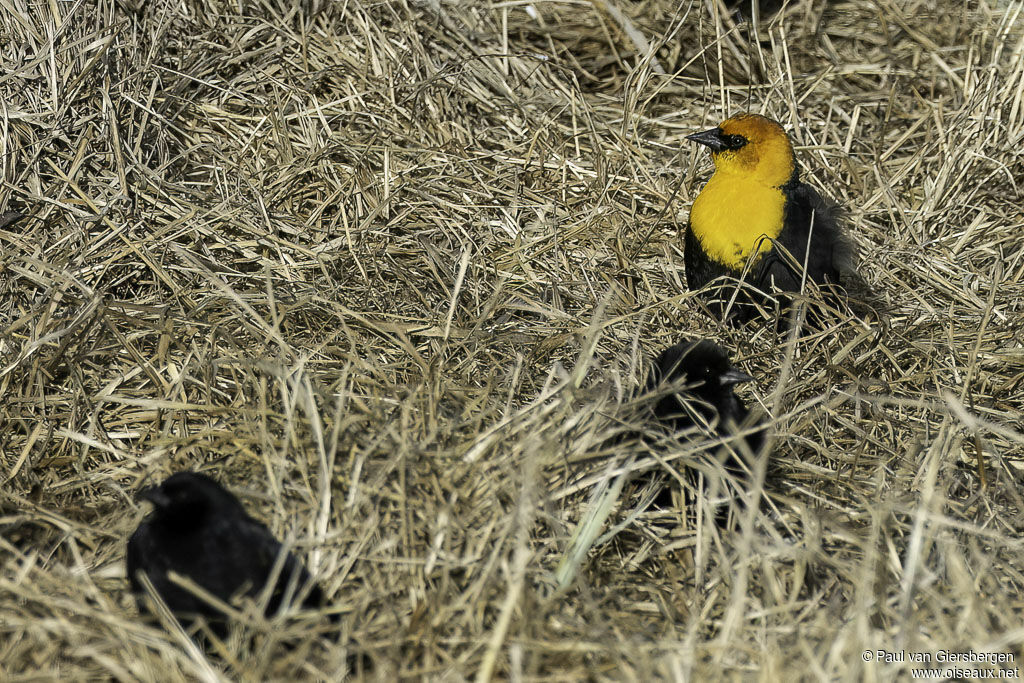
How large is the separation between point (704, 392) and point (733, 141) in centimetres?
153

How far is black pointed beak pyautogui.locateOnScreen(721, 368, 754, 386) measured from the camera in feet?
10.8

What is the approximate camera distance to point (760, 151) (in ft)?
14.0

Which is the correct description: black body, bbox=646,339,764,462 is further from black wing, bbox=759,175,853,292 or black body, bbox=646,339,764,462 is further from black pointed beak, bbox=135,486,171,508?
black pointed beak, bbox=135,486,171,508

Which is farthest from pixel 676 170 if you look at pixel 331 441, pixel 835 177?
pixel 331 441

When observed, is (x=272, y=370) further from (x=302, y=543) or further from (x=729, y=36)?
(x=729, y=36)

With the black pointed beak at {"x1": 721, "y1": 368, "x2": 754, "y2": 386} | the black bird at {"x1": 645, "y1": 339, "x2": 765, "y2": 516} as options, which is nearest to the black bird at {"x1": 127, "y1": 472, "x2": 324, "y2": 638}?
the black bird at {"x1": 645, "y1": 339, "x2": 765, "y2": 516}

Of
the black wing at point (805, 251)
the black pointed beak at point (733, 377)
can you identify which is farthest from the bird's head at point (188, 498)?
the black wing at point (805, 251)

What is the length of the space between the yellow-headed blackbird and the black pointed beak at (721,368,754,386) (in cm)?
78

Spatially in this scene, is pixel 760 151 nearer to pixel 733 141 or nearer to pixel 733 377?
pixel 733 141

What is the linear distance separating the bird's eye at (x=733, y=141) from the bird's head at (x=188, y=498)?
2762mm

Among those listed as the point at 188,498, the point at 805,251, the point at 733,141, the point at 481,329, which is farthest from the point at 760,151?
the point at 188,498

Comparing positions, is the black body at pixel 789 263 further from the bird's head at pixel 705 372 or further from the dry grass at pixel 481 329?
the bird's head at pixel 705 372

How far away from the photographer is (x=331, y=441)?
288cm

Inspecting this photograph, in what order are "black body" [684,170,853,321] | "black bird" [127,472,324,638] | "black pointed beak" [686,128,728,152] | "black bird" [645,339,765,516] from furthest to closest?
1. "black pointed beak" [686,128,728,152]
2. "black body" [684,170,853,321]
3. "black bird" [645,339,765,516]
4. "black bird" [127,472,324,638]
